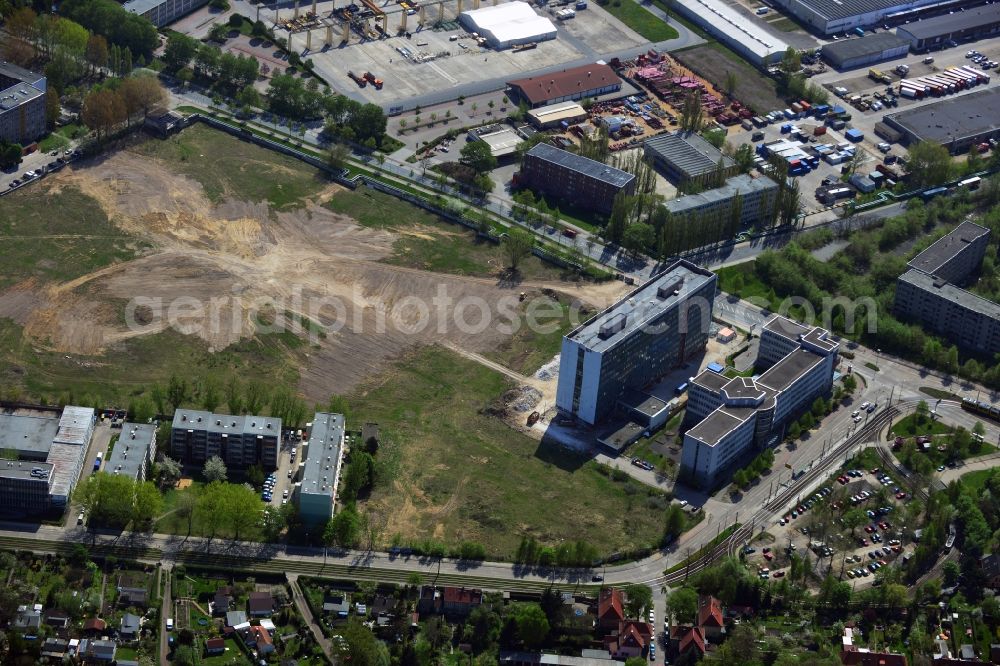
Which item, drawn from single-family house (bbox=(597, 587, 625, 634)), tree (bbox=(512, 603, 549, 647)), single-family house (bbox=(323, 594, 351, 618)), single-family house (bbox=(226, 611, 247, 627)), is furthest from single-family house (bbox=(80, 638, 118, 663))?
single-family house (bbox=(597, 587, 625, 634))

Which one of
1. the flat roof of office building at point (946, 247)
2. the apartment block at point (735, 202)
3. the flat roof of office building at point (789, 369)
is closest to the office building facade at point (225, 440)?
the flat roof of office building at point (789, 369)

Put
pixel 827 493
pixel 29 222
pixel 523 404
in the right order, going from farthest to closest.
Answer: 1. pixel 29 222
2. pixel 523 404
3. pixel 827 493

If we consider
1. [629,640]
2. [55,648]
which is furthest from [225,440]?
[629,640]

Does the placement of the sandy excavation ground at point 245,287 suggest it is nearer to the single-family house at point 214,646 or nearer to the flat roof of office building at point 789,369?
the flat roof of office building at point 789,369

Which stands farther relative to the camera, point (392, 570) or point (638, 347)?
point (638, 347)

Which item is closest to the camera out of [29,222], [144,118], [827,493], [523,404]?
[827,493]

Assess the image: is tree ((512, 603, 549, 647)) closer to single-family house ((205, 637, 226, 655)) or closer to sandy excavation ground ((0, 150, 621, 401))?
single-family house ((205, 637, 226, 655))

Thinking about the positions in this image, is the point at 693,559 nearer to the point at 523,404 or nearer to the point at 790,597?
the point at 790,597

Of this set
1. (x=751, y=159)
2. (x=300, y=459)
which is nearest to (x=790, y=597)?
(x=300, y=459)
